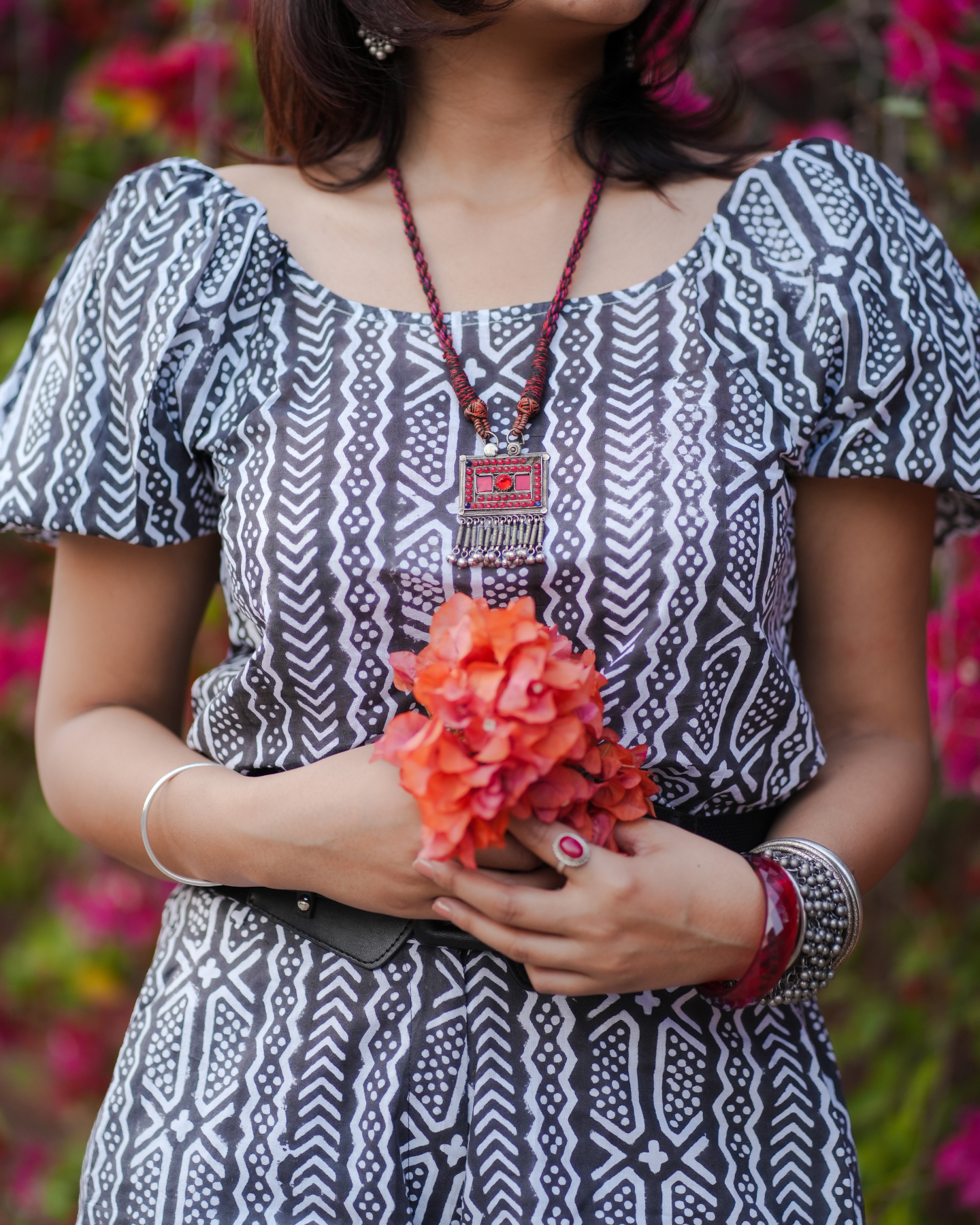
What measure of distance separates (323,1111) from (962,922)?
1.67m

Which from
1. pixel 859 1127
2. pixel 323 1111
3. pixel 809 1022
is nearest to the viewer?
pixel 323 1111

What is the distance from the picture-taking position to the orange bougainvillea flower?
0.79m

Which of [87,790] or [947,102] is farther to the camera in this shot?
[947,102]

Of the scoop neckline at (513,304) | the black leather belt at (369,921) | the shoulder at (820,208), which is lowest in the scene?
the black leather belt at (369,921)

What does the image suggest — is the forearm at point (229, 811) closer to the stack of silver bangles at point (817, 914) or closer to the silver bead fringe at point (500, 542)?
the silver bead fringe at point (500, 542)

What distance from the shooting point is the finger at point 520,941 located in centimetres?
91

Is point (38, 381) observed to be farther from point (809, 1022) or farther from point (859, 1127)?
point (859, 1127)

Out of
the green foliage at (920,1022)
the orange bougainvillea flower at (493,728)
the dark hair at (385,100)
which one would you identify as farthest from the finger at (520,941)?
the green foliage at (920,1022)

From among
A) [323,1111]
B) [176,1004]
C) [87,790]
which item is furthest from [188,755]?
[323,1111]

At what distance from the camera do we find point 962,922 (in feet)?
7.48

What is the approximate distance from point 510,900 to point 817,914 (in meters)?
0.29

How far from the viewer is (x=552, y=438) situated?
105cm

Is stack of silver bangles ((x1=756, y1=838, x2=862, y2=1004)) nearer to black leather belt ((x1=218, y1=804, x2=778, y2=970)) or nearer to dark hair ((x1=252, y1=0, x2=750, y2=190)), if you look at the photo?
black leather belt ((x1=218, y1=804, x2=778, y2=970))

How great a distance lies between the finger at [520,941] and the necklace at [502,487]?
0.29m
